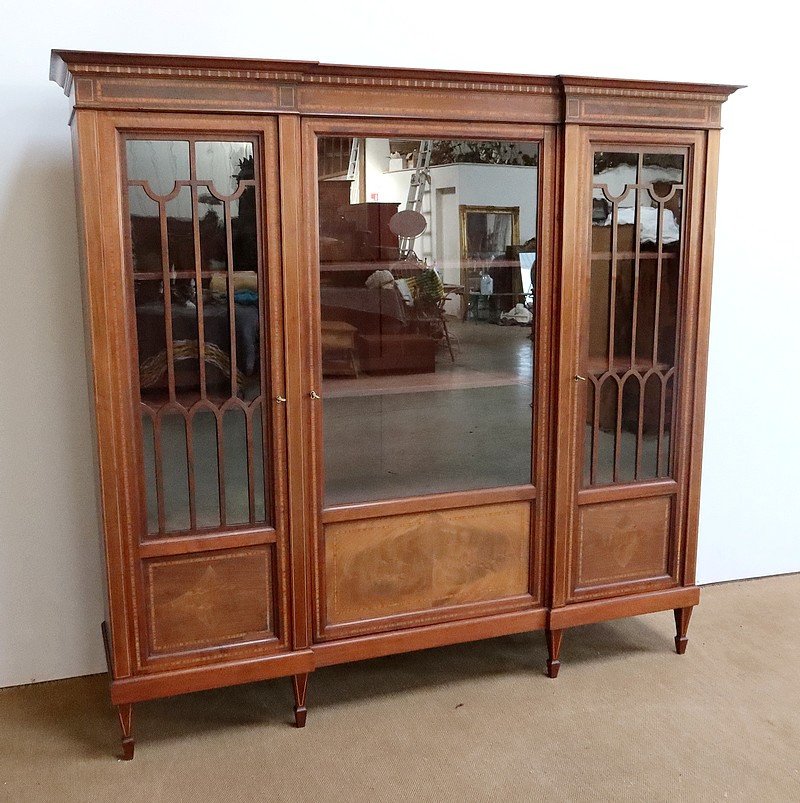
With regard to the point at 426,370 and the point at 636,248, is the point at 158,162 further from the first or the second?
the point at 636,248

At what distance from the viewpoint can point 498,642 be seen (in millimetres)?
2650

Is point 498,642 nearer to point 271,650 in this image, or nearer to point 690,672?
point 690,672

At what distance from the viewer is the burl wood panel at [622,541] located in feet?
7.93

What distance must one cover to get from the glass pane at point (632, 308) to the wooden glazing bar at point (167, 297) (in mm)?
1063

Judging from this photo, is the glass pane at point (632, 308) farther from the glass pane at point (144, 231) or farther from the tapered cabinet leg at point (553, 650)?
the glass pane at point (144, 231)

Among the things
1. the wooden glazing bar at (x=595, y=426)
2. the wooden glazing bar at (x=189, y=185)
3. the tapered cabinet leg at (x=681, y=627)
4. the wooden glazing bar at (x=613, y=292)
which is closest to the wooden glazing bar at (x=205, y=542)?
the wooden glazing bar at (x=189, y=185)

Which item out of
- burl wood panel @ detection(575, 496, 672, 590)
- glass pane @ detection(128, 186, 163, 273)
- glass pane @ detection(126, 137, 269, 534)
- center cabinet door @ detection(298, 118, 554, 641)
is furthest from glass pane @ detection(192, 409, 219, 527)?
burl wood panel @ detection(575, 496, 672, 590)

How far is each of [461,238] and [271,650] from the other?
44.7 inches

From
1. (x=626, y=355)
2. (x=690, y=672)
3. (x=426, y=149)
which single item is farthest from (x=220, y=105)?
(x=690, y=672)

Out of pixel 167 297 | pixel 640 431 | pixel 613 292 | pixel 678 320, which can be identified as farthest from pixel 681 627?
pixel 167 297

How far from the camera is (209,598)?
2104 millimetres

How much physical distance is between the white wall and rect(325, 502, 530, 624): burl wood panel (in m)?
0.74

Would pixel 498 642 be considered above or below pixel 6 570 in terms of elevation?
below

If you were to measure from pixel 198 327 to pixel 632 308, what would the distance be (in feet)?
3.74
